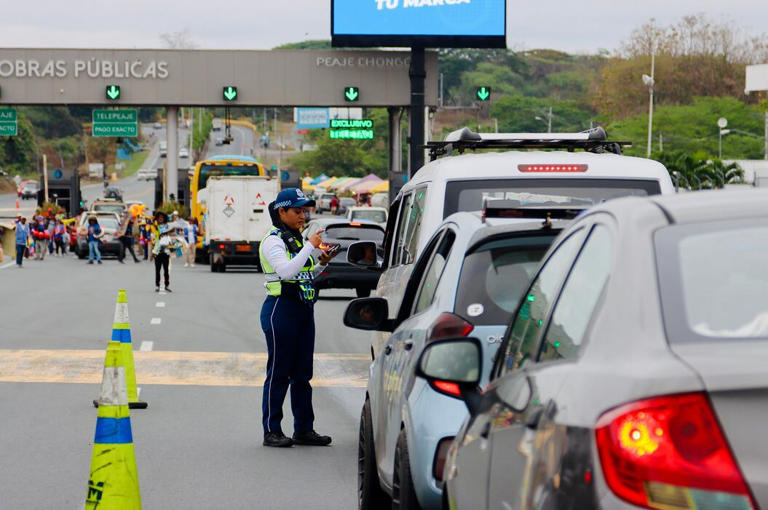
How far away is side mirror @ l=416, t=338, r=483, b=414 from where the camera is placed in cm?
426

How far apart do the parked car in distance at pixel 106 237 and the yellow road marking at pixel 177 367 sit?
3097 centimetres

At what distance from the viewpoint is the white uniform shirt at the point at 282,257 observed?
31.5 feet

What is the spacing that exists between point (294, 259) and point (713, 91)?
120m

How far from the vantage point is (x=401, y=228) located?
35.3 feet

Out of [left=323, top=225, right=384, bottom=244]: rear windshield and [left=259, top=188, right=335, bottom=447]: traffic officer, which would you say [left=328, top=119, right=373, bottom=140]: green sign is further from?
[left=259, top=188, right=335, bottom=447]: traffic officer

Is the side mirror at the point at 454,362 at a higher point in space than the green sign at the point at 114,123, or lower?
lower

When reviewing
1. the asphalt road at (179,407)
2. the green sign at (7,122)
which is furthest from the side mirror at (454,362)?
the green sign at (7,122)

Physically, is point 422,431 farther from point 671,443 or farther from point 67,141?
point 67,141

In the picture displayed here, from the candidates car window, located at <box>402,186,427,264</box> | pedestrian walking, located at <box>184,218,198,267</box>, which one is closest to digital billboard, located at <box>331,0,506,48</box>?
pedestrian walking, located at <box>184,218,198,267</box>

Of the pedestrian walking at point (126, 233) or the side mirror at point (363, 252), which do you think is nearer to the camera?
the side mirror at point (363, 252)

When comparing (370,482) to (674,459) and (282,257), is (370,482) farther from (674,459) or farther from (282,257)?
(674,459)

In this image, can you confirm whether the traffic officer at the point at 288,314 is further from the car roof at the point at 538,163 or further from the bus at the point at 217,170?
the bus at the point at 217,170

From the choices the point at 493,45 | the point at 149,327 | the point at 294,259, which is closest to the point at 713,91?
the point at 493,45

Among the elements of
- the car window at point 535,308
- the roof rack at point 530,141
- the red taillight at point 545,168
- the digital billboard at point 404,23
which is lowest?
the car window at point 535,308
